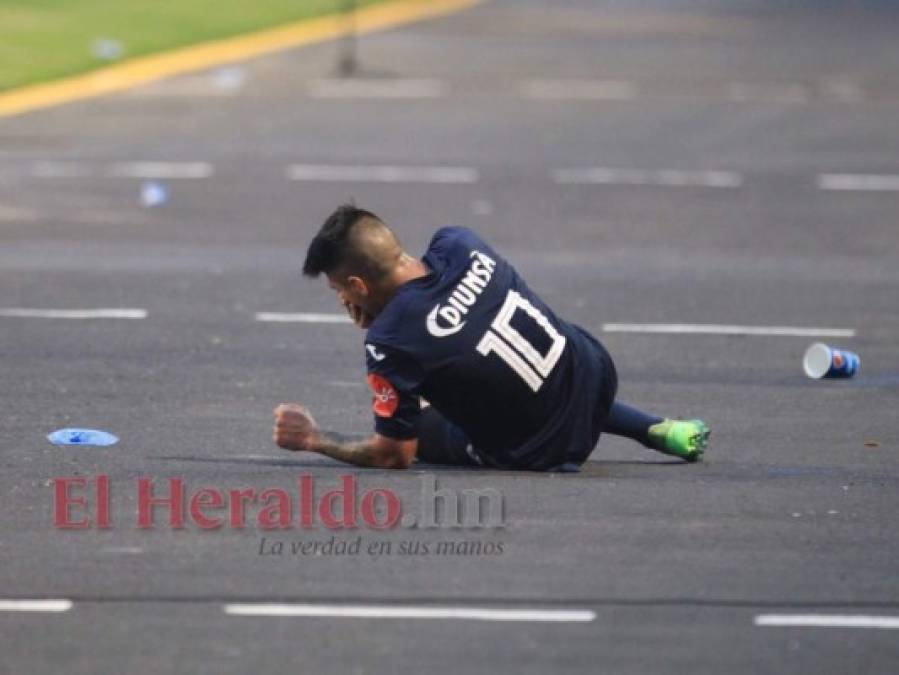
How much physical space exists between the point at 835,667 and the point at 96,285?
8.95 metres

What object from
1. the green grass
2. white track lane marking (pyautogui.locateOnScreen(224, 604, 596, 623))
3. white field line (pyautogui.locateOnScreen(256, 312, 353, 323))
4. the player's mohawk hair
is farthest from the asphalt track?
the green grass

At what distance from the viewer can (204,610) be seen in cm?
723

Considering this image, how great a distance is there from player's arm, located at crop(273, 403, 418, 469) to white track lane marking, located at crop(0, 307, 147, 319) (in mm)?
4786

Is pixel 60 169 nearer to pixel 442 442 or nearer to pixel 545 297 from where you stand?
pixel 545 297

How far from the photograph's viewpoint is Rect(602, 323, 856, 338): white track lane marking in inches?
530

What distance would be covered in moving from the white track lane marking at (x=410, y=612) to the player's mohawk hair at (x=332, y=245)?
2.00 metres

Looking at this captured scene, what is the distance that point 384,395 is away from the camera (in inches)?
348

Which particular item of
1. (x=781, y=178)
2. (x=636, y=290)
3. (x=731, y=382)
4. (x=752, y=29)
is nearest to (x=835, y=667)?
(x=731, y=382)

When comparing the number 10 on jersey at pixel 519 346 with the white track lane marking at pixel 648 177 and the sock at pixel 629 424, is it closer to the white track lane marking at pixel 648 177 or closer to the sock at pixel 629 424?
the sock at pixel 629 424

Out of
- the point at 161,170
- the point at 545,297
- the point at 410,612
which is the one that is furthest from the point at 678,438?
the point at 161,170

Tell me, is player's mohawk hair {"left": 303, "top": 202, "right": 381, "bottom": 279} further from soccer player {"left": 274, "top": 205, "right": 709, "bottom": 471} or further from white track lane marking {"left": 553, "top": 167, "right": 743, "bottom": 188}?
white track lane marking {"left": 553, "top": 167, "right": 743, "bottom": 188}

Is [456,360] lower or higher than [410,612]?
higher

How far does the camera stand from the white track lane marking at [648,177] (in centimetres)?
1977
